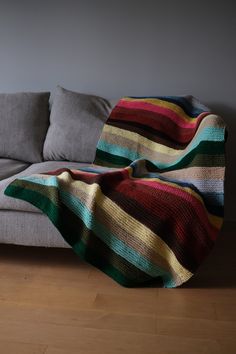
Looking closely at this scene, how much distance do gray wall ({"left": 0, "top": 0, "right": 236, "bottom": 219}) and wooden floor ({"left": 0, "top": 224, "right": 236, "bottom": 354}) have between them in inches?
40.8

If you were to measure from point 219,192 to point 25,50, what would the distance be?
1641mm

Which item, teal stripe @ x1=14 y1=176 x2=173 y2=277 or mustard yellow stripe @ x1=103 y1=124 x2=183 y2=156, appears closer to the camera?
teal stripe @ x1=14 y1=176 x2=173 y2=277

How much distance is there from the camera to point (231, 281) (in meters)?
1.62

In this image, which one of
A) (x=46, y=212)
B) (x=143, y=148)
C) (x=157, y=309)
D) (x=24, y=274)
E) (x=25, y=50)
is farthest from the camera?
(x=25, y=50)

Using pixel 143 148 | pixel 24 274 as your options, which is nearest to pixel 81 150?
pixel 143 148

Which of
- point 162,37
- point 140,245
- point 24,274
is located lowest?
point 24,274

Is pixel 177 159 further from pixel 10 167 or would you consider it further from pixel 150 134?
pixel 10 167

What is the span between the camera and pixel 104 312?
1.40 metres

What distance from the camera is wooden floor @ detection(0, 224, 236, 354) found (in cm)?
123

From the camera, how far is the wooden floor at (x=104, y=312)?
4.04 feet

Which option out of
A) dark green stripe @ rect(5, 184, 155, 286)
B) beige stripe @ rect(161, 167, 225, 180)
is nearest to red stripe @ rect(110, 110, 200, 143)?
beige stripe @ rect(161, 167, 225, 180)

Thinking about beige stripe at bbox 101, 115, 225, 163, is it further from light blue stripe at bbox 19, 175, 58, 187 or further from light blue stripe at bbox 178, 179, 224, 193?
light blue stripe at bbox 19, 175, 58, 187

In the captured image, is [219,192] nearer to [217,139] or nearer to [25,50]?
[217,139]

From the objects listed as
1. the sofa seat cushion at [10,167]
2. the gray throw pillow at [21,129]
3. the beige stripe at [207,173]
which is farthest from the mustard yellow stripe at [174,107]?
the sofa seat cushion at [10,167]
